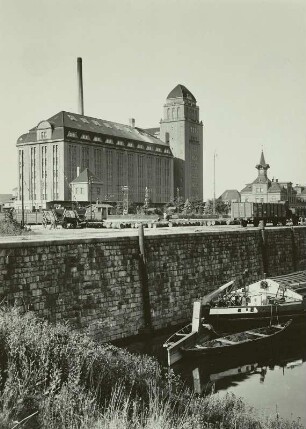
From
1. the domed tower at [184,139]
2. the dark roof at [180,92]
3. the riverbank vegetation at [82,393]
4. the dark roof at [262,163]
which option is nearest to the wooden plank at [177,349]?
the riverbank vegetation at [82,393]

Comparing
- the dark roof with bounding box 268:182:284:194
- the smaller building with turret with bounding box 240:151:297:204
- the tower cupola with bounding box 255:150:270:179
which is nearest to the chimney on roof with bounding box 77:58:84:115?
the smaller building with turret with bounding box 240:151:297:204

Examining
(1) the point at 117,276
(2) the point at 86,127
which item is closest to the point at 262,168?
(2) the point at 86,127

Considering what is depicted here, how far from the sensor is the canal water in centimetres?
1738

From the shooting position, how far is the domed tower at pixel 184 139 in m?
146

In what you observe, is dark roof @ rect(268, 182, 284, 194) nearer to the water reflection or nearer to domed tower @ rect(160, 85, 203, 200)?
domed tower @ rect(160, 85, 203, 200)

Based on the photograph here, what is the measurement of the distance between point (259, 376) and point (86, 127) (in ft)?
316

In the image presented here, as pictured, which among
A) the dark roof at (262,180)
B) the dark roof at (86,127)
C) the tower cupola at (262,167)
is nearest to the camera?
the dark roof at (86,127)

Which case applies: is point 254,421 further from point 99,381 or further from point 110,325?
point 110,325

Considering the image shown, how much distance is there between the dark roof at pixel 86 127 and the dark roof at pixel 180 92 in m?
20.5

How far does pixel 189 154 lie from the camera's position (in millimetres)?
147750

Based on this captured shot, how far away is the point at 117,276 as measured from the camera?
22938 millimetres

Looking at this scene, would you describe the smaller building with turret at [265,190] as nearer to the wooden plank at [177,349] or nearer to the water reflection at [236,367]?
the water reflection at [236,367]

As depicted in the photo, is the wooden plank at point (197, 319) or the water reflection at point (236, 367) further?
the wooden plank at point (197, 319)

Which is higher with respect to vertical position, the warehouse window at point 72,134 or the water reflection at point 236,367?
the warehouse window at point 72,134
